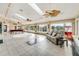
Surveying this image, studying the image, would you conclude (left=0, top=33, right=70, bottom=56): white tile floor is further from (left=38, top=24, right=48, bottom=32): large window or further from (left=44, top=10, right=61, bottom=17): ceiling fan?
(left=44, top=10, right=61, bottom=17): ceiling fan

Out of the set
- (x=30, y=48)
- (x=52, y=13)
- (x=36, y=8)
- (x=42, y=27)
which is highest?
(x=36, y=8)

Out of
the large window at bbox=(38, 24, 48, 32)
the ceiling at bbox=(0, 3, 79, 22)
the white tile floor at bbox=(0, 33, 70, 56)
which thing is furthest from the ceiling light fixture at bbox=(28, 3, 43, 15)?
the white tile floor at bbox=(0, 33, 70, 56)

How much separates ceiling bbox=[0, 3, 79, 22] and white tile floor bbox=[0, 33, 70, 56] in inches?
22.2

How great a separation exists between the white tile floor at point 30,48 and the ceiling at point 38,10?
0.56 m

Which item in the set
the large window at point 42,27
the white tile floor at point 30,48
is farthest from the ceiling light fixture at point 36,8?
the white tile floor at point 30,48

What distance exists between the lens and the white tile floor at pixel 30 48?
8.84ft

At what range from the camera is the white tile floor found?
2696 mm

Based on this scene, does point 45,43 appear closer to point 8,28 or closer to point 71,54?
point 71,54

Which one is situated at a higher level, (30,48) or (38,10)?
(38,10)

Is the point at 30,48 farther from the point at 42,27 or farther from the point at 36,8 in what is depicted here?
the point at 36,8

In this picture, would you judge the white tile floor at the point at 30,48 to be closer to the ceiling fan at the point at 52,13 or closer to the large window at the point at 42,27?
the large window at the point at 42,27

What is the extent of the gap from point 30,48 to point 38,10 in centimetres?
100

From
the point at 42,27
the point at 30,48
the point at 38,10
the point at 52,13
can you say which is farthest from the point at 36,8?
the point at 30,48

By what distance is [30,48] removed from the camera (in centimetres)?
278
